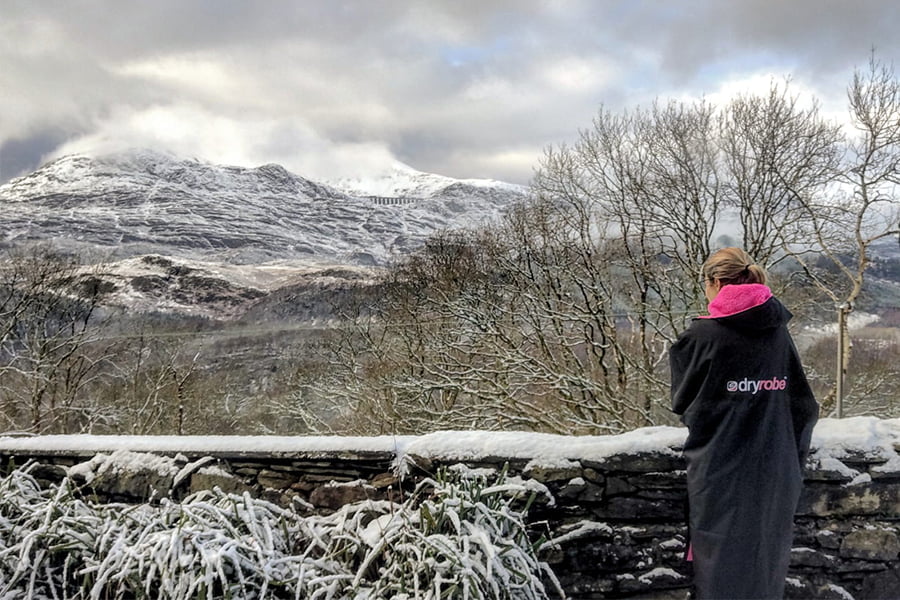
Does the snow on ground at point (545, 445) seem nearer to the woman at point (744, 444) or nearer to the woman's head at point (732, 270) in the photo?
the woman at point (744, 444)

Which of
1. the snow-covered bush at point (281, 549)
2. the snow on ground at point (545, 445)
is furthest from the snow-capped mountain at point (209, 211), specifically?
the snow-covered bush at point (281, 549)

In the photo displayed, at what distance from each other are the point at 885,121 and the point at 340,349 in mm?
15930

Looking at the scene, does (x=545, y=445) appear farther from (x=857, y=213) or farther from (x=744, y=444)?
(x=857, y=213)

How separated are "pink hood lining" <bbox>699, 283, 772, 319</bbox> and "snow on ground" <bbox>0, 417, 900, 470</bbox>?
35.2 inches

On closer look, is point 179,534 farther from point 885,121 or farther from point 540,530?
point 885,121

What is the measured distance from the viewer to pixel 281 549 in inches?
95.7

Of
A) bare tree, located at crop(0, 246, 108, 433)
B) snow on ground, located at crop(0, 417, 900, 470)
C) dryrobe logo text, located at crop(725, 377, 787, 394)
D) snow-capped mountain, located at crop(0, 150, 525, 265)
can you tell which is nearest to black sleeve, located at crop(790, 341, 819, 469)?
dryrobe logo text, located at crop(725, 377, 787, 394)

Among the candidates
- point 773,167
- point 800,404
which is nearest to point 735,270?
point 800,404

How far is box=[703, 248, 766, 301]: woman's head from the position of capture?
6.56ft

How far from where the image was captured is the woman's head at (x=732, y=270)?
6.56 ft

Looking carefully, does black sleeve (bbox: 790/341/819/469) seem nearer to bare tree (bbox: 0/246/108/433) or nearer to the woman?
the woman

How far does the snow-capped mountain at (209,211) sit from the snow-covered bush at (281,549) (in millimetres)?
39306

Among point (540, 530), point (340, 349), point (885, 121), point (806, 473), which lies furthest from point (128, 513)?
point (340, 349)

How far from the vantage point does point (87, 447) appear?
10.2ft
